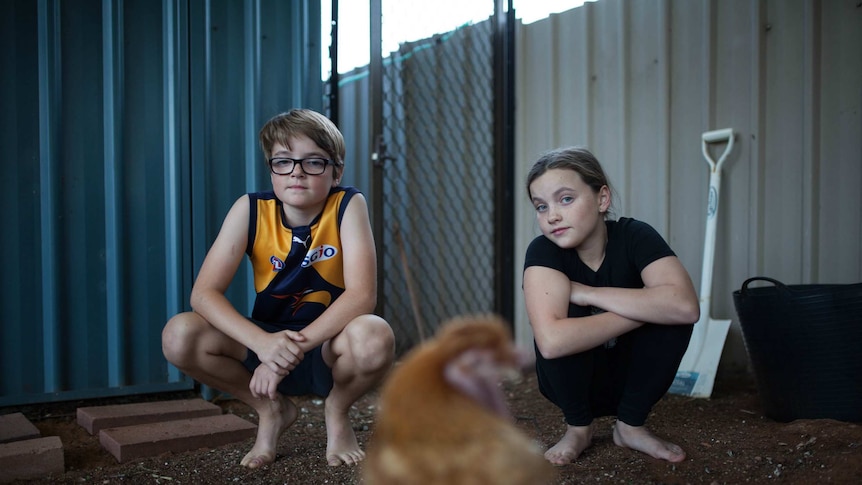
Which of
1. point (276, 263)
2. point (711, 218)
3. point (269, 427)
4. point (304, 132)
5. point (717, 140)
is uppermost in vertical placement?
point (717, 140)

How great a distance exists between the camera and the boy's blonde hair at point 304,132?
233 cm

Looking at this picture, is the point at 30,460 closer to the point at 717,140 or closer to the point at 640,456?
the point at 640,456

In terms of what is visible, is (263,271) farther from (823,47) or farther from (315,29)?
(823,47)

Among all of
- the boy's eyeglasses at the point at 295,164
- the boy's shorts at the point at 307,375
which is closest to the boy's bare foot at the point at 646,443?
the boy's shorts at the point at 307,375

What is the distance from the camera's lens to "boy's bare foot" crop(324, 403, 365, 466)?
2.21m

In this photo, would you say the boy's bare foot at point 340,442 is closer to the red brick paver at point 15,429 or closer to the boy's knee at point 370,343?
the boy's knee at point 370,343

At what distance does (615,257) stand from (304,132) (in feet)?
3.99

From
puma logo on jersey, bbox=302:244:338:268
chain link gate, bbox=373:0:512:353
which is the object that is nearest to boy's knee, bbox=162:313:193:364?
puma logo on jersey, bbox=302:244:338:268

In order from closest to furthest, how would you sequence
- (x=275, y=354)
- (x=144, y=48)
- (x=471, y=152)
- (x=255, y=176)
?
1. (x=275, y=354)
2. (x=144, y=48)
3. (x=255, y=176)
4. (x=471, y=152)

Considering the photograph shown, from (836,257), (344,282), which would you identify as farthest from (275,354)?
(836,257)

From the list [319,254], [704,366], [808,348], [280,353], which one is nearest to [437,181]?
[704,366]

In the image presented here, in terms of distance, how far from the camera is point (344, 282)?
243 centimetres

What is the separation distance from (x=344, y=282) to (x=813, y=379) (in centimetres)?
190

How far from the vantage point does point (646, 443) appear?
2205 mm
